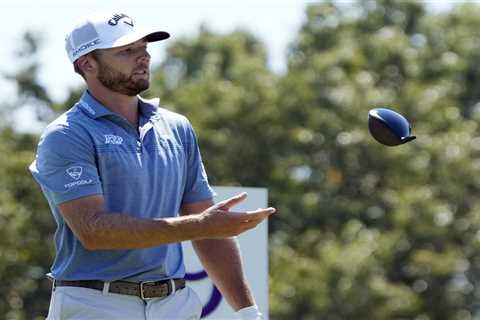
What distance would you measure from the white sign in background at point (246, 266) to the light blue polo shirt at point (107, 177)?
2739mm

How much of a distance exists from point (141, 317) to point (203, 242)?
63cm

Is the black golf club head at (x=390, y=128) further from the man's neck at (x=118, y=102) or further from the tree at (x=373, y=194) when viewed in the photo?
the tree at (x=373, y=194)

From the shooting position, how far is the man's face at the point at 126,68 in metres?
5.97

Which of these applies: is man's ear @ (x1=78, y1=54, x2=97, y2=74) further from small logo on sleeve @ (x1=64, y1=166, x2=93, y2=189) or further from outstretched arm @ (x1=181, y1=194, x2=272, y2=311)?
outstretched arm @ (x1=181, y1=194, x2=272, y2=311)

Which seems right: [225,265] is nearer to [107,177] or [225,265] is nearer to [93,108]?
[107,177]

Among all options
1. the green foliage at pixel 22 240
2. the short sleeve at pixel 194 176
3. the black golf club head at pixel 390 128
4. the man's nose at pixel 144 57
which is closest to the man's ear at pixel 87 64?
the man's nose at pixel 144 57

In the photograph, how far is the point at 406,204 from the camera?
32.5m

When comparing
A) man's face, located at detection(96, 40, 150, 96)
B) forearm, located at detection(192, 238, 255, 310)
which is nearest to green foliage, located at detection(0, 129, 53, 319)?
forearm, located at detection(192, 238, 255, 310)

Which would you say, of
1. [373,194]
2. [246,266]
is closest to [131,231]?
[246,266]

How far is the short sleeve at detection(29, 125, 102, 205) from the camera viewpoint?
5672mm

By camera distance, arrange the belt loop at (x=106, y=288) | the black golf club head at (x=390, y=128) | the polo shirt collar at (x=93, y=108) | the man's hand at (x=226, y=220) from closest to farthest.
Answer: the man's hand at (x=226, y=220) → the belt loop at (x=106, y=288) → the polo shirt collar at (x=93, y=108) → the black golf club head at (x=390, y=128)

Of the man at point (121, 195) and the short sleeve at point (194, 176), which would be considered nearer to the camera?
the man at point (121, 195)

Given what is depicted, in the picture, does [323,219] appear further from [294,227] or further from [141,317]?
[141,317]

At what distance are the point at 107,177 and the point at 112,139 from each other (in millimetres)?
169
